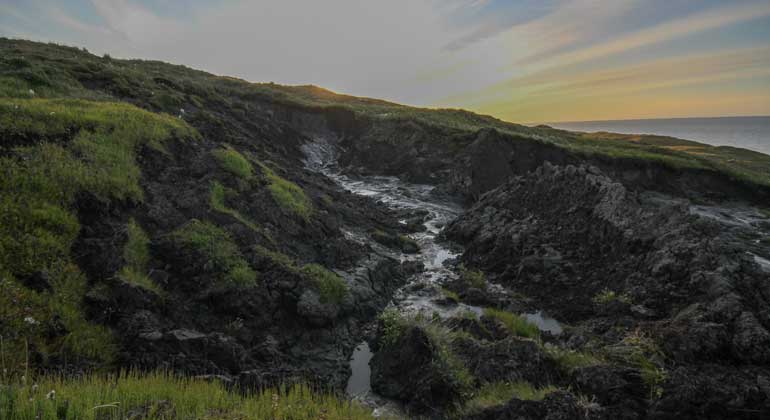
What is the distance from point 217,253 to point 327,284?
374cm

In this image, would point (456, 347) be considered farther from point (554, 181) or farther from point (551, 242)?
point (554, 181)

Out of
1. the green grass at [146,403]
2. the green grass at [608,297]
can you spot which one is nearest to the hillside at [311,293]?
the green grass at [146,403]

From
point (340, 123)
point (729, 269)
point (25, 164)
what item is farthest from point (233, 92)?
point (729, 269)

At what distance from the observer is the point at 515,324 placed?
13508mm

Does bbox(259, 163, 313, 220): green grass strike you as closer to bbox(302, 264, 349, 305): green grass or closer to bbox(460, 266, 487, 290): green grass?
bbox(302, 264, 349, 305): green grass

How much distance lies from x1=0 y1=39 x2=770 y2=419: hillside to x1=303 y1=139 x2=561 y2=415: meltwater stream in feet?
0.65

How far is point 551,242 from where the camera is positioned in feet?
66.8

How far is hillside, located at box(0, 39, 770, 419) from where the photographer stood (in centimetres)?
812

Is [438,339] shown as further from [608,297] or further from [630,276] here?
[630,276]

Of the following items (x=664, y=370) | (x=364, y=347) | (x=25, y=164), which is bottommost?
(x=364, y=347)

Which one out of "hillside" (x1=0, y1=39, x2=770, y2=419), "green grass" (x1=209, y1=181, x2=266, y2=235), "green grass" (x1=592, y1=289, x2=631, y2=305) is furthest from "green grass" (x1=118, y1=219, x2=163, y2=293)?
"green grass" (x1=592, y1=289, x2=631, y2=305)

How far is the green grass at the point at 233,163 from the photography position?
715 inches

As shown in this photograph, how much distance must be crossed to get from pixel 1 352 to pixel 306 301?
7127 mm

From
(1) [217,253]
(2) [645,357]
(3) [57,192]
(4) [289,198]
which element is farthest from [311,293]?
(2) [645,357]
